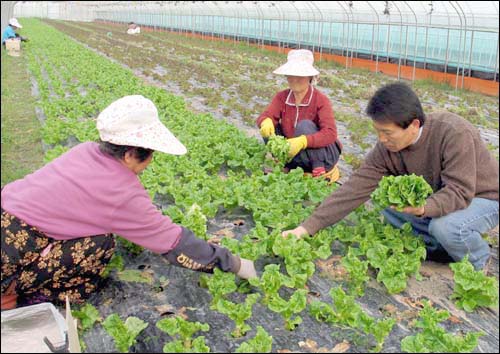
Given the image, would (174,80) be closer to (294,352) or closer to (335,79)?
(335,79)

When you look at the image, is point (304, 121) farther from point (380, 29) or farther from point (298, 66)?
point (380, 29)

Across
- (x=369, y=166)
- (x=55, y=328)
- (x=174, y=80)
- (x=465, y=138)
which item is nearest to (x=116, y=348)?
(x=55, y=328)

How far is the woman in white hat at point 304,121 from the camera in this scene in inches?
218

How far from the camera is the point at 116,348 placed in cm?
318

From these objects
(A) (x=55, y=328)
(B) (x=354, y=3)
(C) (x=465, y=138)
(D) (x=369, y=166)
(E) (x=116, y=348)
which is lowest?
(E) (x=116, y=348)

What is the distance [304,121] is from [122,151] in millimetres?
2944

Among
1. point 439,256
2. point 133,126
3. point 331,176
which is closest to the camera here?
point 133,126

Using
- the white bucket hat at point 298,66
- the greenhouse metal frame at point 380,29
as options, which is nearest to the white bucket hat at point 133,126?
the white bucket hat at point 298,66

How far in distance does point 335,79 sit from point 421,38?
5.09 metres

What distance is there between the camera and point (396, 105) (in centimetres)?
363

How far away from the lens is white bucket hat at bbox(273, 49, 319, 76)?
17.6 feet

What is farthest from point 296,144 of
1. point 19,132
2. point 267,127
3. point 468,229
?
point 19,132

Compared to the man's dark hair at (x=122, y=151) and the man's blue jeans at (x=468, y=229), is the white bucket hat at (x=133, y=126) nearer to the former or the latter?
the man's dark hair at (x=122, y=151)

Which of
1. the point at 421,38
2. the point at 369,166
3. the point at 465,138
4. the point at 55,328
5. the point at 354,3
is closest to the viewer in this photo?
the point at 55,328
